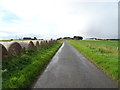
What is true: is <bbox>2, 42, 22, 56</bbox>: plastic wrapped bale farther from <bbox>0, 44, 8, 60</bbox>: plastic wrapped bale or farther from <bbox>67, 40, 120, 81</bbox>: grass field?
<bbox>67, 40, 120, 81</bbox>: grass field

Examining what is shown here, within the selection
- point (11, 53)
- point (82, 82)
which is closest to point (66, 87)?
point (82, 82)

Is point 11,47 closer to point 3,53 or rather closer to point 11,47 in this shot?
point 11,47

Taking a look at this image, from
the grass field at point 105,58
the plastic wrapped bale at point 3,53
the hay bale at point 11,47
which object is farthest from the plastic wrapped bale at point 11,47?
the grass field at point 105,58

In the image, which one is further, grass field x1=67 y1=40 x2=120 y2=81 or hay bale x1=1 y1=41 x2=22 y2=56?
hay bale x1=1 y1=41 x2=22 y2=56

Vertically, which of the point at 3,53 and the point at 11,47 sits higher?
the point at 11,47

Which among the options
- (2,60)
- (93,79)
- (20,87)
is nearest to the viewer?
(20,87)

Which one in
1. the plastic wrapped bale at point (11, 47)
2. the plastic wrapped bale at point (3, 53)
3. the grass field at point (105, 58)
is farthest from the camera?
the plastic wrapped bale at point (11, 47)

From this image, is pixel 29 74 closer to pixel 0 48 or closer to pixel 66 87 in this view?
pixel 66 87

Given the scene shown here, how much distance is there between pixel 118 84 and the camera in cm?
799

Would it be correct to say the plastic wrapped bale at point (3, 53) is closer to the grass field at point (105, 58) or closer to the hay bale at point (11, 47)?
the hay bale at point (11, 47)

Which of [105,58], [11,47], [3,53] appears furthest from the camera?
[11,47]

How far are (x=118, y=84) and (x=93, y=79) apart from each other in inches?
51.2

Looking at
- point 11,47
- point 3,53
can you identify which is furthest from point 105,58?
point 3,53

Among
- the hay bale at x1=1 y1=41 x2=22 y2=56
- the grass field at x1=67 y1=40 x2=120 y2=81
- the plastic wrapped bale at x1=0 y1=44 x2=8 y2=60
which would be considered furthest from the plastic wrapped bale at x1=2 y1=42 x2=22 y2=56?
the grass field at x1=67 y1=40 x2=120 y2=81
